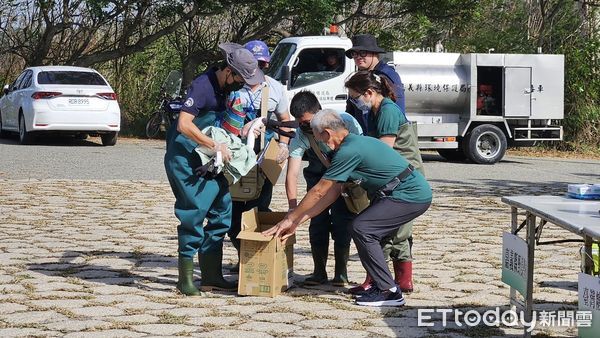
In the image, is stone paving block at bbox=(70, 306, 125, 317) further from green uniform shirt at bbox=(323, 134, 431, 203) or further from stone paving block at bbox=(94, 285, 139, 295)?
green uniform shirt at bbox=(323, 134, 431, 203)

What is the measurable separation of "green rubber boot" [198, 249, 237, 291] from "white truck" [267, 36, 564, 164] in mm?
12423

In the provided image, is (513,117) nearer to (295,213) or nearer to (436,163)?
(436,163)

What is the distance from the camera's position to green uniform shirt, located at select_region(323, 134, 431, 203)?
A: 7148 millimetres

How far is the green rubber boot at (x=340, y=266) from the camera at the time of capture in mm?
8281

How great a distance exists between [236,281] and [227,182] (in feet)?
2.83

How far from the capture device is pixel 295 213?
7.42m

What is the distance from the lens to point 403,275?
8.01 meters

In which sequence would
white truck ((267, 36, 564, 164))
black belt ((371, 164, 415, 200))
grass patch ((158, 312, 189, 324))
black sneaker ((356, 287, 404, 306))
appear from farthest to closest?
white truck ((267, 36, 564, 164))
black sneaker ((356, 287, 404, 306))
black belt ((371, 164, 415, 200))
grass patch ((158, 312, 189, 324))

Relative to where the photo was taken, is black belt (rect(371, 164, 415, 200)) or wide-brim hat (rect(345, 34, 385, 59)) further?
wide-brim hat (rect(345, 34, 385, 59))

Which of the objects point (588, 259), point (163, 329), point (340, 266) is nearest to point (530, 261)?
point (588, 259)

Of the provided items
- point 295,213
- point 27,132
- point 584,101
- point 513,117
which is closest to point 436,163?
point 513,117

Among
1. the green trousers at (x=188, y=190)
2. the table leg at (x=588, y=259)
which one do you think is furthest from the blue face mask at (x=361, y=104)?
the table leg at (x=588, y=259)

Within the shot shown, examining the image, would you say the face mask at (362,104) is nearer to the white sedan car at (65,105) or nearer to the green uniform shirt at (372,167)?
the green uniform shirt at (372,167)

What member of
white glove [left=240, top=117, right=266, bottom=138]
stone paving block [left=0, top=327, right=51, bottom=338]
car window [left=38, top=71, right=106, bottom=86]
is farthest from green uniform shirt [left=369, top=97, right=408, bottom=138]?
car window [left=38, top=71, right=106, bottom=86]
